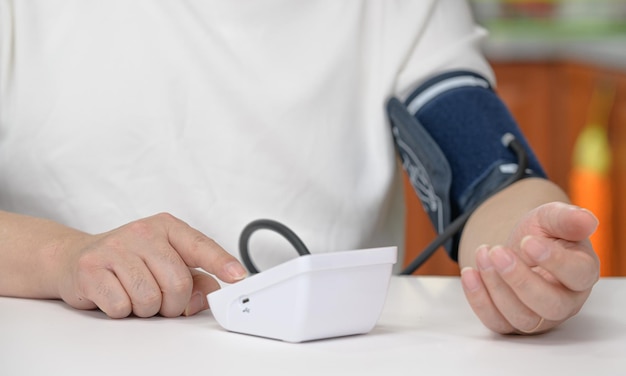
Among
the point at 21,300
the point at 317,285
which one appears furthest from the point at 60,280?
the point at 317,285

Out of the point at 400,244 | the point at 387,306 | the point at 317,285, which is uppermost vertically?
the point at 317,285

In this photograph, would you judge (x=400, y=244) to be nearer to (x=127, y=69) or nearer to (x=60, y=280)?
(x=127, y=69)

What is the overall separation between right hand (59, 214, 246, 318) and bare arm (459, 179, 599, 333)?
164 millimetres

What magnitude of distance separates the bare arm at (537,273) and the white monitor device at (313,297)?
2.6 inches

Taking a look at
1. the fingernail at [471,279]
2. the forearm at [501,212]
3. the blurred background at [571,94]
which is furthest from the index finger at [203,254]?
the blurred background at [571,94]

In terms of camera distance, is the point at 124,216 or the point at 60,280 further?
the point at 124,216

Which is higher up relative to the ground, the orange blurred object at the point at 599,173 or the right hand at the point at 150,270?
the right hand at the point at 150,270

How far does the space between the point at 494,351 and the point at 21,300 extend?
36 centimetres

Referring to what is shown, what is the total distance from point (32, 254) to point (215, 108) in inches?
11.9

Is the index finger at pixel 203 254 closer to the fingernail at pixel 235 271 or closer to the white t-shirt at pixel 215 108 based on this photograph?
the fingernail at pixel 235 271

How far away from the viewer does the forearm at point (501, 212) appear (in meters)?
0.88

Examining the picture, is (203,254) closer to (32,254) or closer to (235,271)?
(235,271)

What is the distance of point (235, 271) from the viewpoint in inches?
26.7

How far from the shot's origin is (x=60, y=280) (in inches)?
28.8
